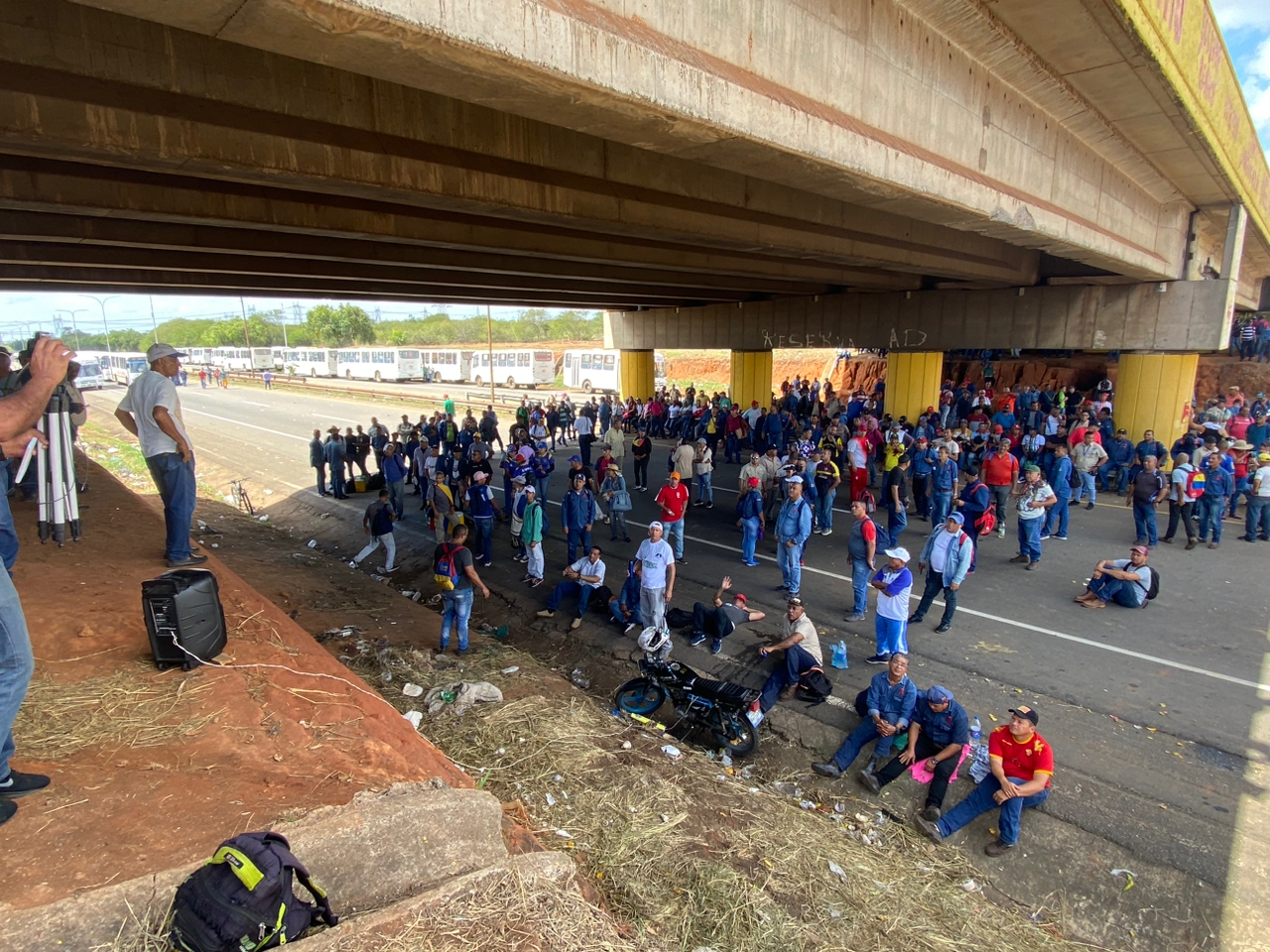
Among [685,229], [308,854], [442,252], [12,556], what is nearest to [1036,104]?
[685,229]

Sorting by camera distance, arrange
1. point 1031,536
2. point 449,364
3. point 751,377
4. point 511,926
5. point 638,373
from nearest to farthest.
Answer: point 511,926 → point 1031,536 → point 751,377 → point 638,373 → point 449,364

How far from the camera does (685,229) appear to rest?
1004 centimetres

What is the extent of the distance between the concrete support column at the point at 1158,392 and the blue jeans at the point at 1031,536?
1075cm

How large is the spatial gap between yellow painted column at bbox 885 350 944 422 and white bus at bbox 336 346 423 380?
146 feet

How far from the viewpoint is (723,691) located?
7.11m

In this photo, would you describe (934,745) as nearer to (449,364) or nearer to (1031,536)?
(1031,536)

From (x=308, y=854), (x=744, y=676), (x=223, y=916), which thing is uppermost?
(x=223, y=916)

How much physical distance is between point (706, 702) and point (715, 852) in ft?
6.35

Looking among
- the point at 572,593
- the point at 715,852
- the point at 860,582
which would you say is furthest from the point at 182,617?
the point at 860,582

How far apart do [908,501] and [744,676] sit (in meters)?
9.73

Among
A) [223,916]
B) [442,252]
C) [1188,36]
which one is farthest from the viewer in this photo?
[442,252]

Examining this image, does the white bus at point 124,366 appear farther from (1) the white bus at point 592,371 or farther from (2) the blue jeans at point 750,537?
(2) the blue jeans at point 750,537

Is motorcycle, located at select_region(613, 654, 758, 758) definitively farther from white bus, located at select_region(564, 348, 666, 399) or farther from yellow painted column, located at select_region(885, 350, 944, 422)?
white bus, located at select_region(564, 348, 666, 399)

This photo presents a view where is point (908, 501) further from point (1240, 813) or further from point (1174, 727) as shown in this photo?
point (1240, 813)
